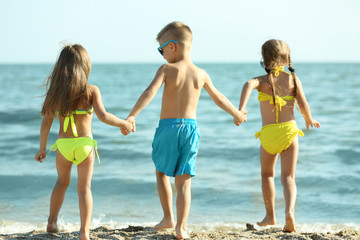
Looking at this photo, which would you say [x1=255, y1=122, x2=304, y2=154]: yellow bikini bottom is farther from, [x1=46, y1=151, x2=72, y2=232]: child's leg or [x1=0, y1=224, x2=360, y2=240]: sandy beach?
[x1=46, y1=151, x2=72, y2=232]: child's leg

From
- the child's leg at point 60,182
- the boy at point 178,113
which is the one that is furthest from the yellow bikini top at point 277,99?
the child's leg at point 60,182

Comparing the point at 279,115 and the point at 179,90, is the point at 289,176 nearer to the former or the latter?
the point at 279,115

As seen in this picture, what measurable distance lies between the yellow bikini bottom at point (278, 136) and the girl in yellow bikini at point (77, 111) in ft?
3.79

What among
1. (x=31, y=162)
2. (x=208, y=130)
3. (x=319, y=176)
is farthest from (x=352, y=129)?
(x=31, y=162)

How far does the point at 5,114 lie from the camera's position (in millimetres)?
12695

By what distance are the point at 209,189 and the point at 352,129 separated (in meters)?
5.48


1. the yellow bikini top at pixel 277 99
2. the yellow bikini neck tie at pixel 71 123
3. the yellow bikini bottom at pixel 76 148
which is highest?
the yellow bikini top at pixel 277 99

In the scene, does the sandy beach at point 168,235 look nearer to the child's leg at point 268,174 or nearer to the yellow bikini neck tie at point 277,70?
the child's leg at point 268,174

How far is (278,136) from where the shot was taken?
12.9ft

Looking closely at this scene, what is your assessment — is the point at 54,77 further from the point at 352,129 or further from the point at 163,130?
the point at 352,129

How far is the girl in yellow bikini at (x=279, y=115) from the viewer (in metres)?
3.93

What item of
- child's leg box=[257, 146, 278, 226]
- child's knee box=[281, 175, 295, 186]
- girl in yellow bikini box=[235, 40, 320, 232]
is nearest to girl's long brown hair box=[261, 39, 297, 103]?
girl in yellow bikini box=[235, 40, 320, 232]

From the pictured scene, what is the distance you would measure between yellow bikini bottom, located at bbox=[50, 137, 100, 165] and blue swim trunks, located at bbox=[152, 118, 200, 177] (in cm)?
51

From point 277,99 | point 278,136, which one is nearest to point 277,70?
point 277,99
